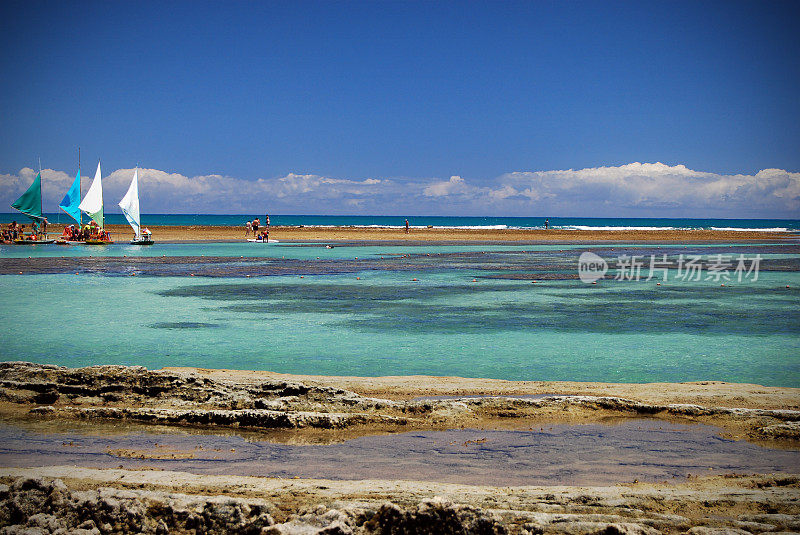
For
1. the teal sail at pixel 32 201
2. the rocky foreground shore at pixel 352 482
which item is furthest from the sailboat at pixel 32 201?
the rocky foreground shore at pixel 352 482

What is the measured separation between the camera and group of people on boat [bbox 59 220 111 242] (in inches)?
2050

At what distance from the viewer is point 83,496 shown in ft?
17.5

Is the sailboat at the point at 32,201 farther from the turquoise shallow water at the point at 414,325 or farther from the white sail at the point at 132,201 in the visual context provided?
the turquoise shallow water at the point at 414,325

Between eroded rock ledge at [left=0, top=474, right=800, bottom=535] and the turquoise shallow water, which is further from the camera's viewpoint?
the turquoise shallow water

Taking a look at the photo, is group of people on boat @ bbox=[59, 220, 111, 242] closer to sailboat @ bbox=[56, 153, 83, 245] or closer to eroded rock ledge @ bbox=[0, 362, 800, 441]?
sailboat @ bbox=[56, 153, 83, 245]

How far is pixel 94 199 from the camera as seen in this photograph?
50.8m

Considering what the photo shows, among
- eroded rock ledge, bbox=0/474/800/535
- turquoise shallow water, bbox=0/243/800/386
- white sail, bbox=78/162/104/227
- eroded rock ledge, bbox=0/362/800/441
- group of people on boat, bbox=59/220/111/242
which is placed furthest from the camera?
group of people on boat, bbox=59/220/111/242

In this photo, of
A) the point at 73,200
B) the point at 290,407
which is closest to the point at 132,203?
the point at 73,200

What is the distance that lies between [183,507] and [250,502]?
55 centimetres

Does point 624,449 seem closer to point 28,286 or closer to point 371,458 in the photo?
point 371,458

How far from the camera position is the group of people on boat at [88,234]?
2050 inches

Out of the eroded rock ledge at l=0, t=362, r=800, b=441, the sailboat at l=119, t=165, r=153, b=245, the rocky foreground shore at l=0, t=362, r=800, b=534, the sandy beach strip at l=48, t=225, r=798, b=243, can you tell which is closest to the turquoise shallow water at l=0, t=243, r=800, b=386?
the rocky foreground shore at l=0, t=362, r=800, b=534

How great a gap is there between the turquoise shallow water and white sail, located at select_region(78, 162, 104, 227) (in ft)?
73.0

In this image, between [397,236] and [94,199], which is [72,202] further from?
[397,236]
